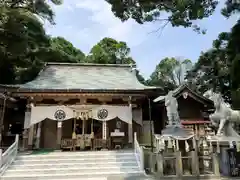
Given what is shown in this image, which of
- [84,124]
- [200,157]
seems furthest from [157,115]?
[200,157]

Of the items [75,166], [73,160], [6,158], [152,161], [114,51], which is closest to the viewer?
[152,161]

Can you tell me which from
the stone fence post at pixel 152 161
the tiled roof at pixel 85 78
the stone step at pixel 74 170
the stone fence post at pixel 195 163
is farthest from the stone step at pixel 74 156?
the tiled roof at pixel 85 78

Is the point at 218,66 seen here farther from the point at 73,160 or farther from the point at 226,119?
the point at 73,160

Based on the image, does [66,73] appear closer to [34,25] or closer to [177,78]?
[34,25]

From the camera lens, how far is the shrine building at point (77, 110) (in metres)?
11.0

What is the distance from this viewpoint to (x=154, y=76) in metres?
36.7

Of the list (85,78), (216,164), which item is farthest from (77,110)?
(216,164)

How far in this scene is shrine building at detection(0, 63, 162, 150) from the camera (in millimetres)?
10961

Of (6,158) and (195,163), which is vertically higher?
(6,158)

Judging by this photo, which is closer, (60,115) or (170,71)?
(60,115)

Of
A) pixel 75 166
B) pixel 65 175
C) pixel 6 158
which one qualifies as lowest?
pixel 65 175

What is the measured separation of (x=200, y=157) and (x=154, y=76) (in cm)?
3004

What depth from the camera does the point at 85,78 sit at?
551 inches

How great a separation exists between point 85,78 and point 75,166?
7036mm
